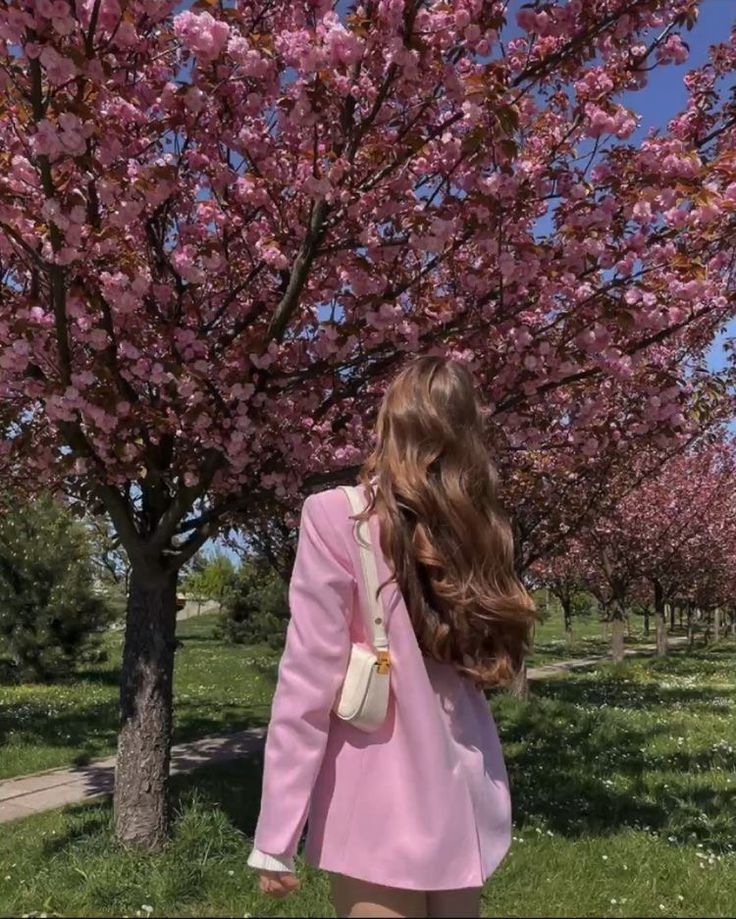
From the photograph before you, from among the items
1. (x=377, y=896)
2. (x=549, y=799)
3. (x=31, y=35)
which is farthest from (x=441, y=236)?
(x=549, y=799)

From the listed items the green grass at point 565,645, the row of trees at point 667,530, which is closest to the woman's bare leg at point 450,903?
the green grass at point 565,645

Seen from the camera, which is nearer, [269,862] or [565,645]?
[269,862]

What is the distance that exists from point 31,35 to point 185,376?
163 centimetres

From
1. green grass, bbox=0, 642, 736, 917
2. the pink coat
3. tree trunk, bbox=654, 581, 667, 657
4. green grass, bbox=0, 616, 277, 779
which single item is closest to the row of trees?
tree trunk, bbox=654, 581, 667, 657

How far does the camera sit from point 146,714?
5.34m

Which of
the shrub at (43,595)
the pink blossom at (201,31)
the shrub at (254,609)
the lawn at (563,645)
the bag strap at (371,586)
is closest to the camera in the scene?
the bag strap at (371,586)

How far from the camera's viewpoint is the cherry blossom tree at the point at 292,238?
385cm

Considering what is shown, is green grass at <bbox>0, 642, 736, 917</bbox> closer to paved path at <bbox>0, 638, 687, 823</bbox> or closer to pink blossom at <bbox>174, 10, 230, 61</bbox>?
paved path at <bbox>0, 638, 687, 823</bbox>

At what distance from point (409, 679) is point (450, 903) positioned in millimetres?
457

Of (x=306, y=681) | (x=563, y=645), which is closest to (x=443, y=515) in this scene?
(x=306, y=681)

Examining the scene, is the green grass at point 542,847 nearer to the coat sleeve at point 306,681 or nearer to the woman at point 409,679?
the woman at point 409,679

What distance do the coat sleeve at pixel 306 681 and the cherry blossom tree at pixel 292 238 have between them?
2303mm

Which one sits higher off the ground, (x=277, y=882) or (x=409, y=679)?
(x=409, y=679)

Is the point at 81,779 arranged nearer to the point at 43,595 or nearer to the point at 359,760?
the point at 359,760
